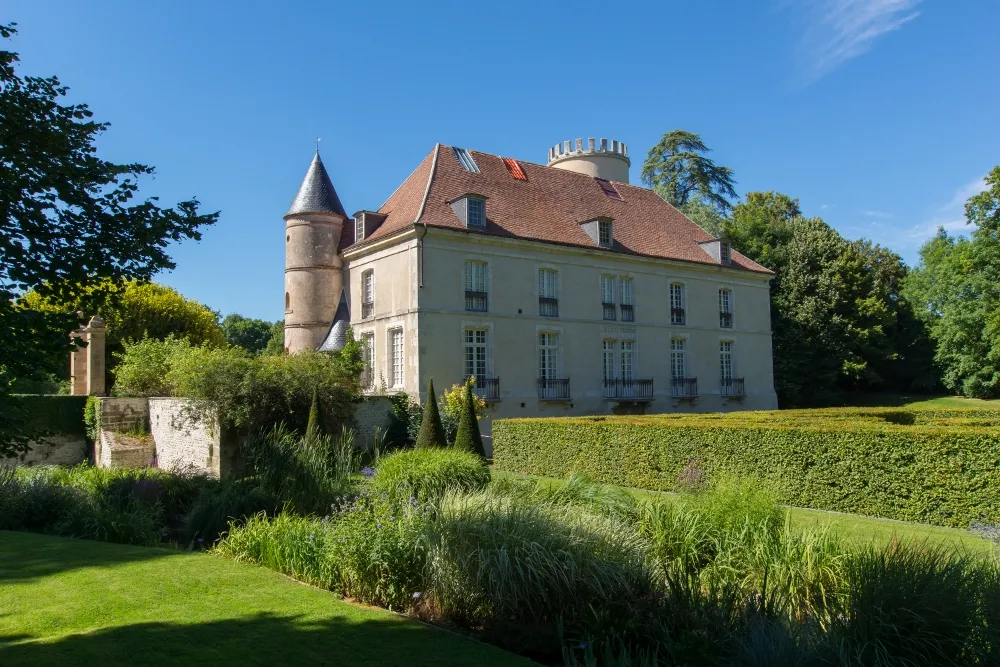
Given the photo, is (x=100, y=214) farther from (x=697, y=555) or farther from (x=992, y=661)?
(x=992, y=661)

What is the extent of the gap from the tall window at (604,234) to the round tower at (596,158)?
6.57 meters

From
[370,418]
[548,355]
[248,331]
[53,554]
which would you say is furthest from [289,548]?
[248,331]

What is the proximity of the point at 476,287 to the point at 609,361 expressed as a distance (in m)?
6.09

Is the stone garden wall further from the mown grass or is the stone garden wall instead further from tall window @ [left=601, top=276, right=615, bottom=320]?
tall window @ [left=601, top=276, right=615, bottom=320]

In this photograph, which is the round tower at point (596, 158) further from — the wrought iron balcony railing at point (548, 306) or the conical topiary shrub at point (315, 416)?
the conical topiary shrub at point (315, 416)

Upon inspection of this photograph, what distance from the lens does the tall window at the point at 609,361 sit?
26188 millimetres

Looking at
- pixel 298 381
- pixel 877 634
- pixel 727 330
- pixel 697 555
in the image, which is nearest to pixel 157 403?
pixel 298 381

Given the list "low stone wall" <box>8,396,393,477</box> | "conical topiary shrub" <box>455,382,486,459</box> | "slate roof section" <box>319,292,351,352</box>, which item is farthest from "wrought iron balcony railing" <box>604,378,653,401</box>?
"conical topiary shrub" <box>455,382,486,459</box>

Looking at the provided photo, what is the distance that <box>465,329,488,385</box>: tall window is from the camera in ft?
75.6

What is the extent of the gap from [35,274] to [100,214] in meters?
0.65

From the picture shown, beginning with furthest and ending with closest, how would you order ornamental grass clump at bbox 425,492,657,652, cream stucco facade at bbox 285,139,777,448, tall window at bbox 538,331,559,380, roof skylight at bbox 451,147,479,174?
roof skylight at bbox 451,147,479,174, tall window at bbox 538,331,559,380, cream stucco facade at bbox 285,139,777,448, ornamental grass clump at bbox 425,492,657,652

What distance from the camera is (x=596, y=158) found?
32719 millimetres

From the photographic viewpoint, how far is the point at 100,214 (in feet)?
18.4

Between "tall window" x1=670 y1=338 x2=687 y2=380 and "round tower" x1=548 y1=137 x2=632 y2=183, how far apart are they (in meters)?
8.30
